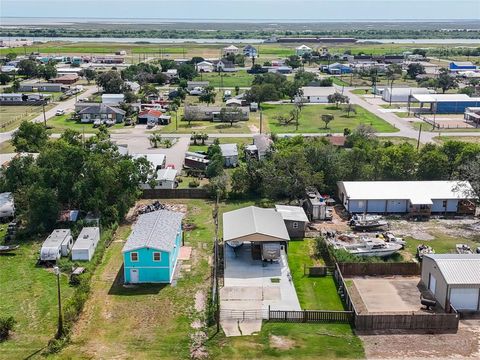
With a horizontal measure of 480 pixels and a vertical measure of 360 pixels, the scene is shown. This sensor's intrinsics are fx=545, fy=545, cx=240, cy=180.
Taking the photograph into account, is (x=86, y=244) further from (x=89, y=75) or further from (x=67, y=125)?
(x=89, y=75)

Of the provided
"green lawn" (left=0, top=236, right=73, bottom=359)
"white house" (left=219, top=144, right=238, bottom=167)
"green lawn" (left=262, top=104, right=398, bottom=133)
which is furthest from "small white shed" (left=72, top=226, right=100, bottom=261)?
"green lawn" (left=262, top=104, right=398, bottom=133)

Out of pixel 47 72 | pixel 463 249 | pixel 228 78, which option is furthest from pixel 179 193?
pixel 228 78

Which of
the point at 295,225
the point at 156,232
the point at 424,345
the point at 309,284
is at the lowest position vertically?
the point at 309,284

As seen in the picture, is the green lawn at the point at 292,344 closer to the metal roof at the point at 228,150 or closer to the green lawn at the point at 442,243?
the green lawn at the point at 442,243

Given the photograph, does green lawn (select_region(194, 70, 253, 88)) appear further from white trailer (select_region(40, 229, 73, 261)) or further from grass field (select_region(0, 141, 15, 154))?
white trailer (select_region(40, 229, 73, 261))

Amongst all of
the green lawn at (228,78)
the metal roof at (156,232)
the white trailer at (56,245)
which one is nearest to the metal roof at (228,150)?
the metal roof at (156,232)

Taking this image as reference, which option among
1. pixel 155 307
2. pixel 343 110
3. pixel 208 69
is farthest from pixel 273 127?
pixel 208 69
